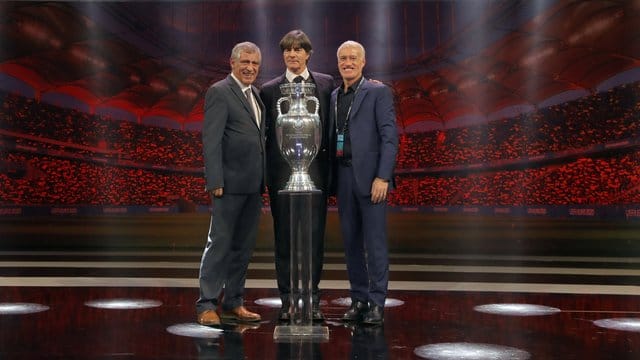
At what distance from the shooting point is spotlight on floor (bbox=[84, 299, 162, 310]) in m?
3.48

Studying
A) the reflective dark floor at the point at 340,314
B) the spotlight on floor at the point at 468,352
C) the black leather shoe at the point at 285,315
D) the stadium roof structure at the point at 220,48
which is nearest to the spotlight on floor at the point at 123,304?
the reflective dark floor at the point at 340,314

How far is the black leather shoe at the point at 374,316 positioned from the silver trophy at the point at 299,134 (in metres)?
0.69

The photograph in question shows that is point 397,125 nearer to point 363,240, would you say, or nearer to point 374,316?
point 363,240

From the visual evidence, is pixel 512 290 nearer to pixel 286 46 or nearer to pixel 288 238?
pixel 288 238

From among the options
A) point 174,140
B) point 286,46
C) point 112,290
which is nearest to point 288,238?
point 286,46

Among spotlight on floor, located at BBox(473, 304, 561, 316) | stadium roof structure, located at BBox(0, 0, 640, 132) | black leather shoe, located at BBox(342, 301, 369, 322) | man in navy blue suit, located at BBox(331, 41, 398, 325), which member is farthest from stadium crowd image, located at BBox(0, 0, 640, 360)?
man in navy blue suit, located at BBox(331, 41, 398, 325)

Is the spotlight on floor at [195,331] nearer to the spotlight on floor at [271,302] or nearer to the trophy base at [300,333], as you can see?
the trophy base at [300,333]

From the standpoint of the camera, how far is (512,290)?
4219mm

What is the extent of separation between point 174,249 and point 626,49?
4.95 metres

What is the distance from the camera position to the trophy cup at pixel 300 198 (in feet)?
8.68

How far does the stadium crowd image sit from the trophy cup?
296cm

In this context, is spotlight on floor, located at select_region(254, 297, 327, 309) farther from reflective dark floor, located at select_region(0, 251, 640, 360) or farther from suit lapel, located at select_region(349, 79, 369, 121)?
suit lapel, located at select_region(349, 79, 369, 121)

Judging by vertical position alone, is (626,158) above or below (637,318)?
above

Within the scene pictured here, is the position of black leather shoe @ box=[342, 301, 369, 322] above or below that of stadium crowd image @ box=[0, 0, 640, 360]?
below
